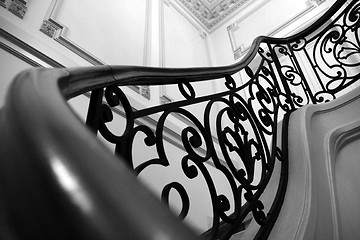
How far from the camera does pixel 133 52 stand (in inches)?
139

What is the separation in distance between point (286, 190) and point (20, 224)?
4.28 feet

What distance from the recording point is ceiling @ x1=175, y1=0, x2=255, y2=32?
18.8ft

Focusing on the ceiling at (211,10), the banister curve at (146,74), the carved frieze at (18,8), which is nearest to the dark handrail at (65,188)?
the banister curve at (146,74)

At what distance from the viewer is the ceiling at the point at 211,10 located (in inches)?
226

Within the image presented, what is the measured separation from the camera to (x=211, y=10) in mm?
5980

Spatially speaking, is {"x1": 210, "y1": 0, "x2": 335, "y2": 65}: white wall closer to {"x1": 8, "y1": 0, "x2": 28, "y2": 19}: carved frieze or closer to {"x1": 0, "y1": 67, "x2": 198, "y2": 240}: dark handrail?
{"x1": 8, "y1": 0, "x2": 28, "y2": 19}: carved frieze

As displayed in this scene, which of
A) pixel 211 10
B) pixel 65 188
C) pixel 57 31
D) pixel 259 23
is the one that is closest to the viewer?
pixel 65 188

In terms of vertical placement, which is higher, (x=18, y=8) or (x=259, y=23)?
(x=259, y=23)

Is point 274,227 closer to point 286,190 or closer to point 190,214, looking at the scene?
point 286,190

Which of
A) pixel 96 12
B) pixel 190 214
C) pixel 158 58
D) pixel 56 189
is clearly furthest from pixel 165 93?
pixel 56 189

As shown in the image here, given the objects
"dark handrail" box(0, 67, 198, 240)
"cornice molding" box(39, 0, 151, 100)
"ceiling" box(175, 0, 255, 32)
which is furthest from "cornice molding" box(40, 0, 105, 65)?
"ceiling" box(175, 0, 255, 32)

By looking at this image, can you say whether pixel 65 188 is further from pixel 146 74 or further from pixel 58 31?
pixel 58 31

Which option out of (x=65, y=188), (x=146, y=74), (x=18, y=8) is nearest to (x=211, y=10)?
(x=18, y=8)

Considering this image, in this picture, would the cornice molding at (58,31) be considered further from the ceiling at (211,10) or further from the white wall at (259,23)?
the ceiling at (211,10)
